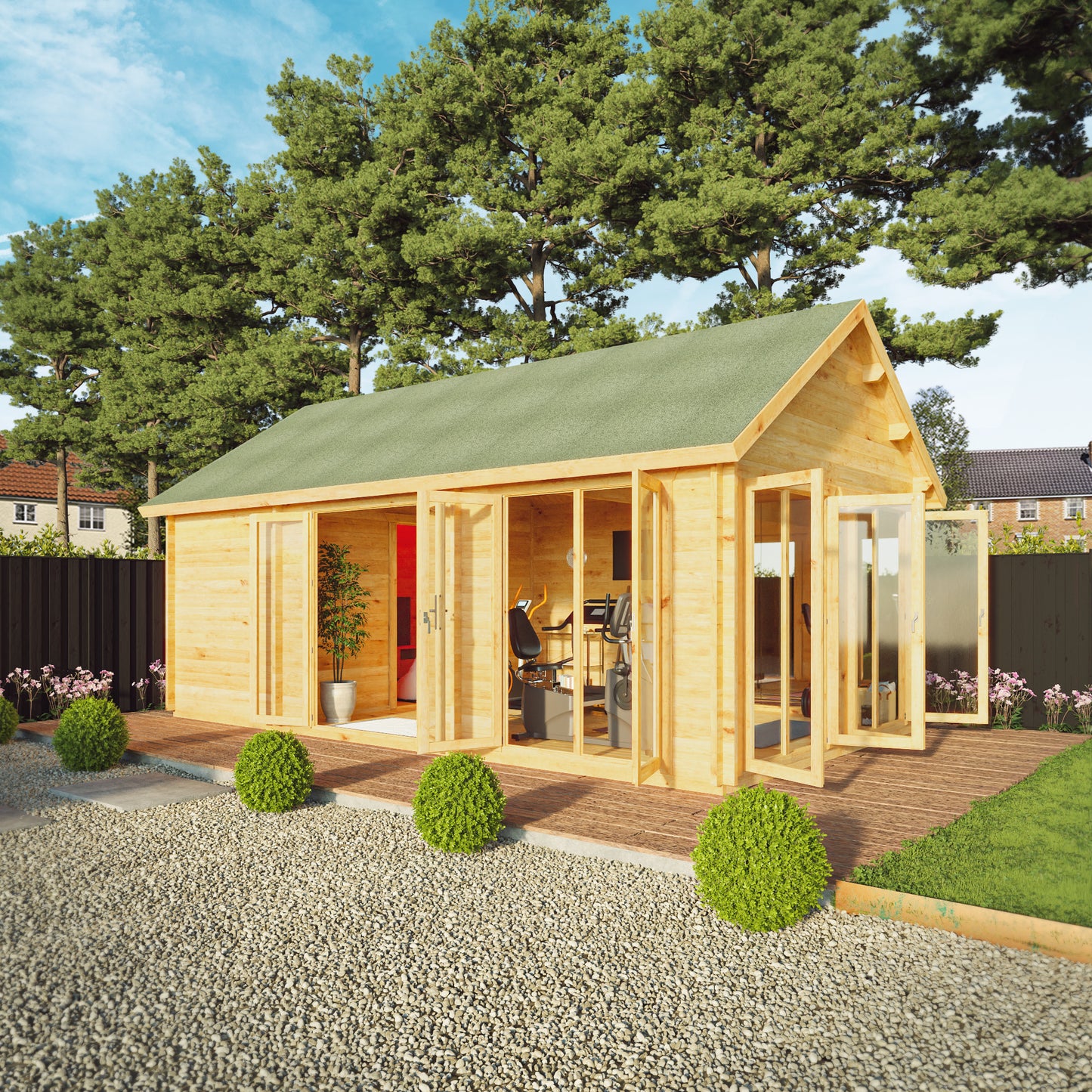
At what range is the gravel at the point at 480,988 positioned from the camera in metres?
3.03

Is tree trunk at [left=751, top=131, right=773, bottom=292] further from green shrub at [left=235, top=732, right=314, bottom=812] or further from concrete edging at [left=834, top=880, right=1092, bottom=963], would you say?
concrete edging at [left=834, top=880, right=1092, bottom=963]

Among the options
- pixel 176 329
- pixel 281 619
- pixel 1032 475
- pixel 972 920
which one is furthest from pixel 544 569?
pixel 1032 475

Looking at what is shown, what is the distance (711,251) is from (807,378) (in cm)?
966

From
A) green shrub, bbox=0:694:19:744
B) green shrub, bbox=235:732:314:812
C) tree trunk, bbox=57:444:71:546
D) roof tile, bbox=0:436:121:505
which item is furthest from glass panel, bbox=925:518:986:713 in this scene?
roof tile, bbox=0:436:121:505

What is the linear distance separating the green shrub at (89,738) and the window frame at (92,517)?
108 ft

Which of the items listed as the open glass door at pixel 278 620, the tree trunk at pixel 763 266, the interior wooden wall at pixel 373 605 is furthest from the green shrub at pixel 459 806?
the tree trunk at pixel 763 266

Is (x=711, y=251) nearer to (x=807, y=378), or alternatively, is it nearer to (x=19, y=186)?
(x=807, y=378)

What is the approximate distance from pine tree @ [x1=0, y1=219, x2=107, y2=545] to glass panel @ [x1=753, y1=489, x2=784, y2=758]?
66.7ft

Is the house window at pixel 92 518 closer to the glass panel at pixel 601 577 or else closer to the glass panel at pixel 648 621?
the glass panel at pixel 601 577

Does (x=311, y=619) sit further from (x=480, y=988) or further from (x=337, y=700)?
(x=480, y=988)

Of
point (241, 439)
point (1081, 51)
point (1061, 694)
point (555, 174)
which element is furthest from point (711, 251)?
point (241, 439)

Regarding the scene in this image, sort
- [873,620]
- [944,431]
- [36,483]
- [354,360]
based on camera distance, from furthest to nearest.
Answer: [36,483], [944,431], [354,360], [873,620]

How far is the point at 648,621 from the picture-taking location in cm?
688

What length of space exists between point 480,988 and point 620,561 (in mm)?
7989
